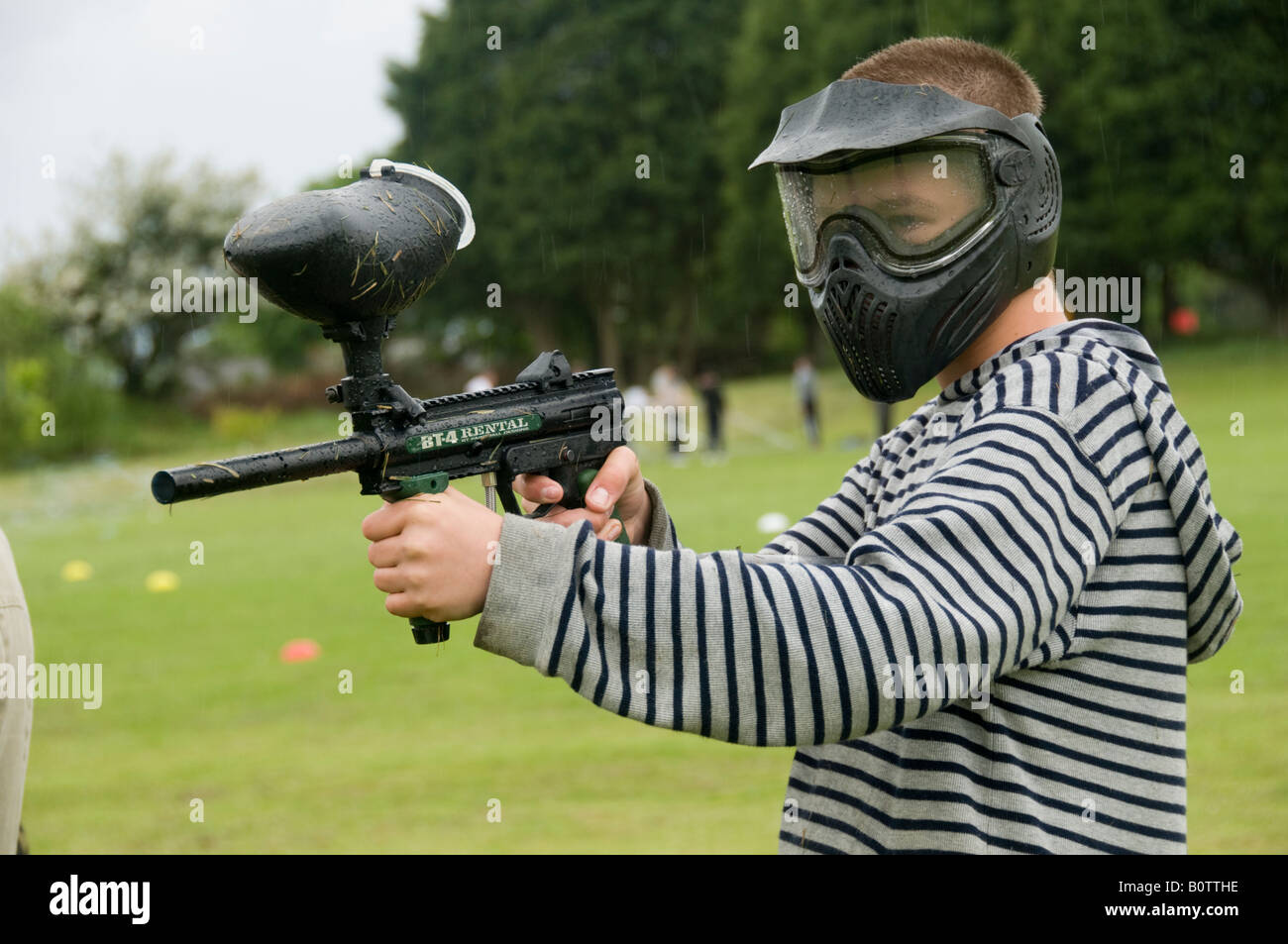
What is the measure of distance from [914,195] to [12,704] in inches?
77.6

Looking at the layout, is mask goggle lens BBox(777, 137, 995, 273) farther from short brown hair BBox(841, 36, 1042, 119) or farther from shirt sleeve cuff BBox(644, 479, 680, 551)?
shirt sleeve cuff BBox(644, 479, 680, 551)

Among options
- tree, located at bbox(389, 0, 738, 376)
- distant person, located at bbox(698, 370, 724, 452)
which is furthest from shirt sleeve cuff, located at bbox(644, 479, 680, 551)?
tree, located at bbox(389, 0, 738, 376)

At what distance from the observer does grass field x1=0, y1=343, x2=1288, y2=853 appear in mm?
6504

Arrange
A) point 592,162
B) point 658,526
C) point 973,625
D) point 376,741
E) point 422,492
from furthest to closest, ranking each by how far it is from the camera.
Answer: point 592,162, point 376,741, point 658,526, point 422,492, point 973,625

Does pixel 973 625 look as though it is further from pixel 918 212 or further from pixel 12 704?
pixel 12 704

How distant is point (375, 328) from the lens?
→ 2416 millimetres

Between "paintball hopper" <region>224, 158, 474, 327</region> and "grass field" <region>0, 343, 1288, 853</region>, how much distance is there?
0.69m

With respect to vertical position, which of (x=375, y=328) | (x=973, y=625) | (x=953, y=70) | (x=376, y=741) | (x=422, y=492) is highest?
(x=953, y=70)

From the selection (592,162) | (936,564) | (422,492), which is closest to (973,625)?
(936,564)

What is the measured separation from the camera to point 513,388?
2.76 meters

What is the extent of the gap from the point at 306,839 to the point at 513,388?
4.42 m

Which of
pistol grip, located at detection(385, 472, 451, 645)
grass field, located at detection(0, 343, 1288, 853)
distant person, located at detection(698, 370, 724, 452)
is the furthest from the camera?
distant person, located at detection(698, 370, 724, 452)

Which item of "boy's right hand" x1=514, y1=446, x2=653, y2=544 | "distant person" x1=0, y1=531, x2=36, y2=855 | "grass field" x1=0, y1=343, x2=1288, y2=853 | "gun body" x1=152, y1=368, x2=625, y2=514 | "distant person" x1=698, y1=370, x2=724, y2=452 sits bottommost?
"grass field" x1=0, y1=343, x2=1288, y2=853
